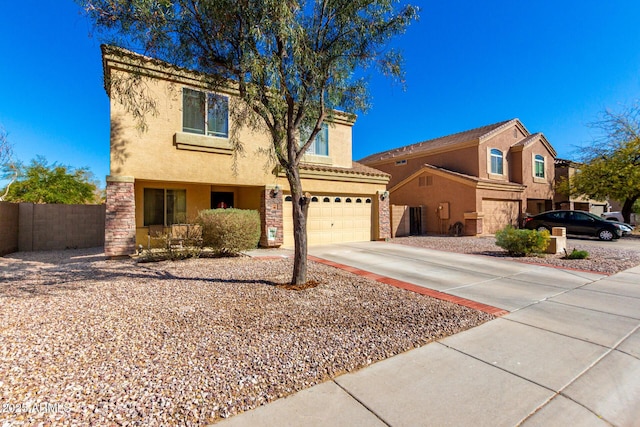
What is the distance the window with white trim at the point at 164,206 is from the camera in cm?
1210

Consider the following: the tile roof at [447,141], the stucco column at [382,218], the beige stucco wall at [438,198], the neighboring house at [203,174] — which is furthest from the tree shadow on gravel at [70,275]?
the tile roof at [447,141]

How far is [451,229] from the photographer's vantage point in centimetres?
1927

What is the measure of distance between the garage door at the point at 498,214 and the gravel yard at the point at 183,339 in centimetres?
1507

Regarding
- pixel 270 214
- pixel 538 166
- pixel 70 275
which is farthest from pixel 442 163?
pixel 70 275

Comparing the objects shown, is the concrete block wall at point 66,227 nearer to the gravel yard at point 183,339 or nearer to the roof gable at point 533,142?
the gravel yard at point 183,339

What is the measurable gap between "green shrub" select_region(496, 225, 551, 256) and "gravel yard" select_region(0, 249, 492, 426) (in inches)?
265

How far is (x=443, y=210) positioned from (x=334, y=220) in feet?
29.9

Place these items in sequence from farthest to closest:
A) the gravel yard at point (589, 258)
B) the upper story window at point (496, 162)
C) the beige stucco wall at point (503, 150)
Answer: the upper story window at point (496, 162)
the beige stucco wall at point (503, 150)
the gravel yard at point (589, 258)

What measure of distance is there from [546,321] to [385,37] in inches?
246

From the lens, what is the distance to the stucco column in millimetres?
15492

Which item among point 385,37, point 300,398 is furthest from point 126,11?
point 300,398

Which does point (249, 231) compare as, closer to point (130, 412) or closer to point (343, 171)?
point (343, 171)

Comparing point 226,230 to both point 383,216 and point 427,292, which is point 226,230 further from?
point 383,216

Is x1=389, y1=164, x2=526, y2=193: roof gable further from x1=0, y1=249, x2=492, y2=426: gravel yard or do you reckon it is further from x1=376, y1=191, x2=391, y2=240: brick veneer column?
x1=0, y1=249, x2=492, y2=426: gravel yard
